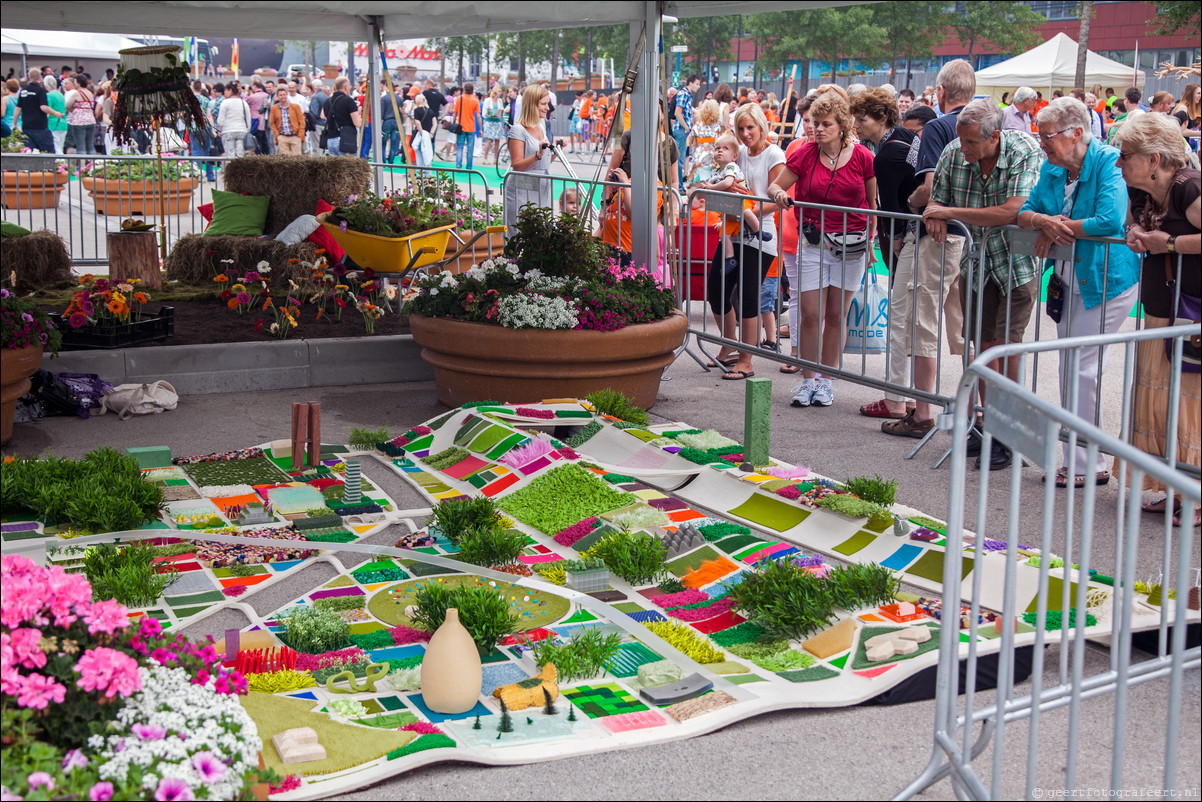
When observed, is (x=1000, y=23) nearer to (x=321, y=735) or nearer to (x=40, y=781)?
(x=321, y=735)

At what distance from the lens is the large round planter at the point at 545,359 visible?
739cm

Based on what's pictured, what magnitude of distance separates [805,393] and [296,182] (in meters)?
5.94

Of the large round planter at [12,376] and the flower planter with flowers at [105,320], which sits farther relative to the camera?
the flower planter with flowers at [105,320]

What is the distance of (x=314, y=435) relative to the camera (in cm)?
636

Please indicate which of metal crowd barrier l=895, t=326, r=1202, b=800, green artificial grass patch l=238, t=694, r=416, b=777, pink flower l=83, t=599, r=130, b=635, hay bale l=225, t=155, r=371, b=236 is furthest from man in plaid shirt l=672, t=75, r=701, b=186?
pink flower l=83, t=599, r=130, b=635

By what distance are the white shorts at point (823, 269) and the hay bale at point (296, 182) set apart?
206 inches

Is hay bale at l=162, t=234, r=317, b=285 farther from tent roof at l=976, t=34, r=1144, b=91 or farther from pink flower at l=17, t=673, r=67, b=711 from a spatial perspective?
tent roof at l=976, t=34, r=1144, b=91

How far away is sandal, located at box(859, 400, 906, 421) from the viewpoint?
7.59 meters

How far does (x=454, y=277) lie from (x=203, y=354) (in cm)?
188

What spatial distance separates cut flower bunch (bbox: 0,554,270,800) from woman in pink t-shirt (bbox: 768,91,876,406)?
5345mm

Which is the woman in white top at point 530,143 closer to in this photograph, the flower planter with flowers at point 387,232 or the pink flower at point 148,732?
the flower planter with flowers at point 387,232

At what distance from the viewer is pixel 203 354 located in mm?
8367

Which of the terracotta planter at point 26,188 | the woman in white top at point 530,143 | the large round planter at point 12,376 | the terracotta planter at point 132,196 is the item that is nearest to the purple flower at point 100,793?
the large round planter at point 12,376

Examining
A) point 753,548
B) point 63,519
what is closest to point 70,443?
point 63,519
